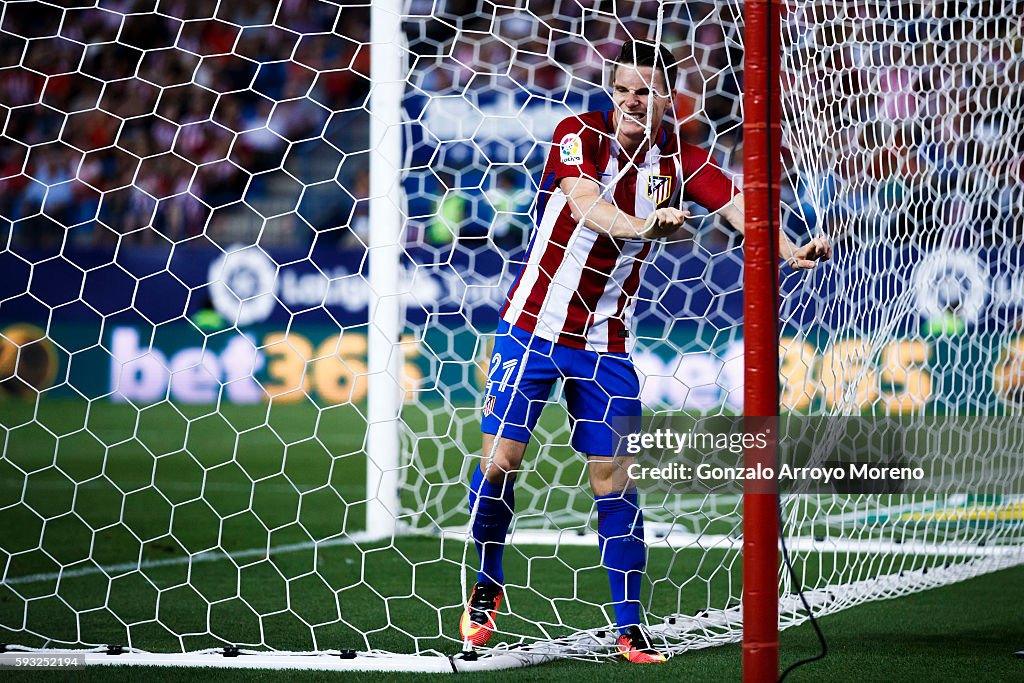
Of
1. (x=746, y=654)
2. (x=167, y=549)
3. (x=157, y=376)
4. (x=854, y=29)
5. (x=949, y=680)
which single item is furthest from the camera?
(x=157, y=376)

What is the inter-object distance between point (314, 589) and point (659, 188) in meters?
1.91

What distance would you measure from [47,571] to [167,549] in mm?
547

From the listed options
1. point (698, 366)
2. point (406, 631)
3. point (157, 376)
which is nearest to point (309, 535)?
point (406, 631)

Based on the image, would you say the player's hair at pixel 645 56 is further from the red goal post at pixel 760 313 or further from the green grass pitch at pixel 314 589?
the green grass pitch at pixel 314 589

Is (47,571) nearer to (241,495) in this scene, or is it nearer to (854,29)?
(241,495)

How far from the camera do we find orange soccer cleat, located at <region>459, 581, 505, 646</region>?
3379 millimetres

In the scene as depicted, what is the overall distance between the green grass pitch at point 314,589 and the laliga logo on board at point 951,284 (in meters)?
1.09

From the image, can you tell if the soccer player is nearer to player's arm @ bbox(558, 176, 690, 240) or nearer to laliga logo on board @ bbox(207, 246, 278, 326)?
player's arm @ bbox(558, 176, 690, 240)

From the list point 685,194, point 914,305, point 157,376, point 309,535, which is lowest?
point 157,376

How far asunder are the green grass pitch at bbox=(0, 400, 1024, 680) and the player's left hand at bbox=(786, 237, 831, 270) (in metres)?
1.04

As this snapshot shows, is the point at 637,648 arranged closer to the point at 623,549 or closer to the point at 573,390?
the point at 623,549

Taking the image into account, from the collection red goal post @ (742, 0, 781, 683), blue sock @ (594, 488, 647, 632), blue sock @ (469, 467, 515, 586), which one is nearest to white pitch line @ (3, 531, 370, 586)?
blue sock @ (469, 467, 515, 586)

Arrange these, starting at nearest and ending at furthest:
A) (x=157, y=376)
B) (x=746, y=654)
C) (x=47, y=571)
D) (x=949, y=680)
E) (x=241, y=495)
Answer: (x=746, y=654), (x=949, y=680), (x=47, y=571), (x=241, y=495), (x=157, y=376)

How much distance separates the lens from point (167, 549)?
5066 millimetres
